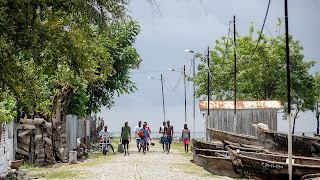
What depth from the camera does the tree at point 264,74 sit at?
50469mm

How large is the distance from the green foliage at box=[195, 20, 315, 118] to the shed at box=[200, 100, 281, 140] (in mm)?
13249

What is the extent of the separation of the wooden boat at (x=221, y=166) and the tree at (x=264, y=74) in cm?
3047

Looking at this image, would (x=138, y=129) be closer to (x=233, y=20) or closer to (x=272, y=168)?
→ (x=233, y=20)

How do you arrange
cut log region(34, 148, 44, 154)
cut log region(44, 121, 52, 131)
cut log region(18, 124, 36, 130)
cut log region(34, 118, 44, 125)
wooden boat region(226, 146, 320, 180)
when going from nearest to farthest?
wooden boat region(226, 146, 320, 180)
cut log region(18, 124, 36, 130)
cut log region(34, 118, 44, 125)
cut log region(34, 148, 44, 154)
cut log region(44, 121, 52, 131)

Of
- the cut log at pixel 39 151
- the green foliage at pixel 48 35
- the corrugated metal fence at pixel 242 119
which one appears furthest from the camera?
the corrugated metal fence at pixel 242 119

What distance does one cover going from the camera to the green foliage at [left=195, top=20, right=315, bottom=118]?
50.5 m

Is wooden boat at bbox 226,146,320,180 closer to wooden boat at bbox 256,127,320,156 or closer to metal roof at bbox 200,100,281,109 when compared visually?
wooden boat at bbox 256,127,320,156

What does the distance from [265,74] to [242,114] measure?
17082 mm

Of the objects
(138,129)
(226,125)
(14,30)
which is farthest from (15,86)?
(226,125)

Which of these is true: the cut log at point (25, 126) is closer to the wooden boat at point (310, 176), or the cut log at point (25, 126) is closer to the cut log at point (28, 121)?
the cut log at point (28, 121)

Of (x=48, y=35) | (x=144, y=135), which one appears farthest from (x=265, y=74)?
(x=48, y=35)

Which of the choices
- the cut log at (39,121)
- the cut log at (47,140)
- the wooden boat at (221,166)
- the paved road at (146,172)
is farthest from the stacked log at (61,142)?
the wooden boat at (221,166)

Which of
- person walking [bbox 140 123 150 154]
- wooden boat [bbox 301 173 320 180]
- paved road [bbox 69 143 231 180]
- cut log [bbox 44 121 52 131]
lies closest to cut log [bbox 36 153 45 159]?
cut log [bbox 44 121 52 131]

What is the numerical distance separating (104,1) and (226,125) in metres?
24.4
